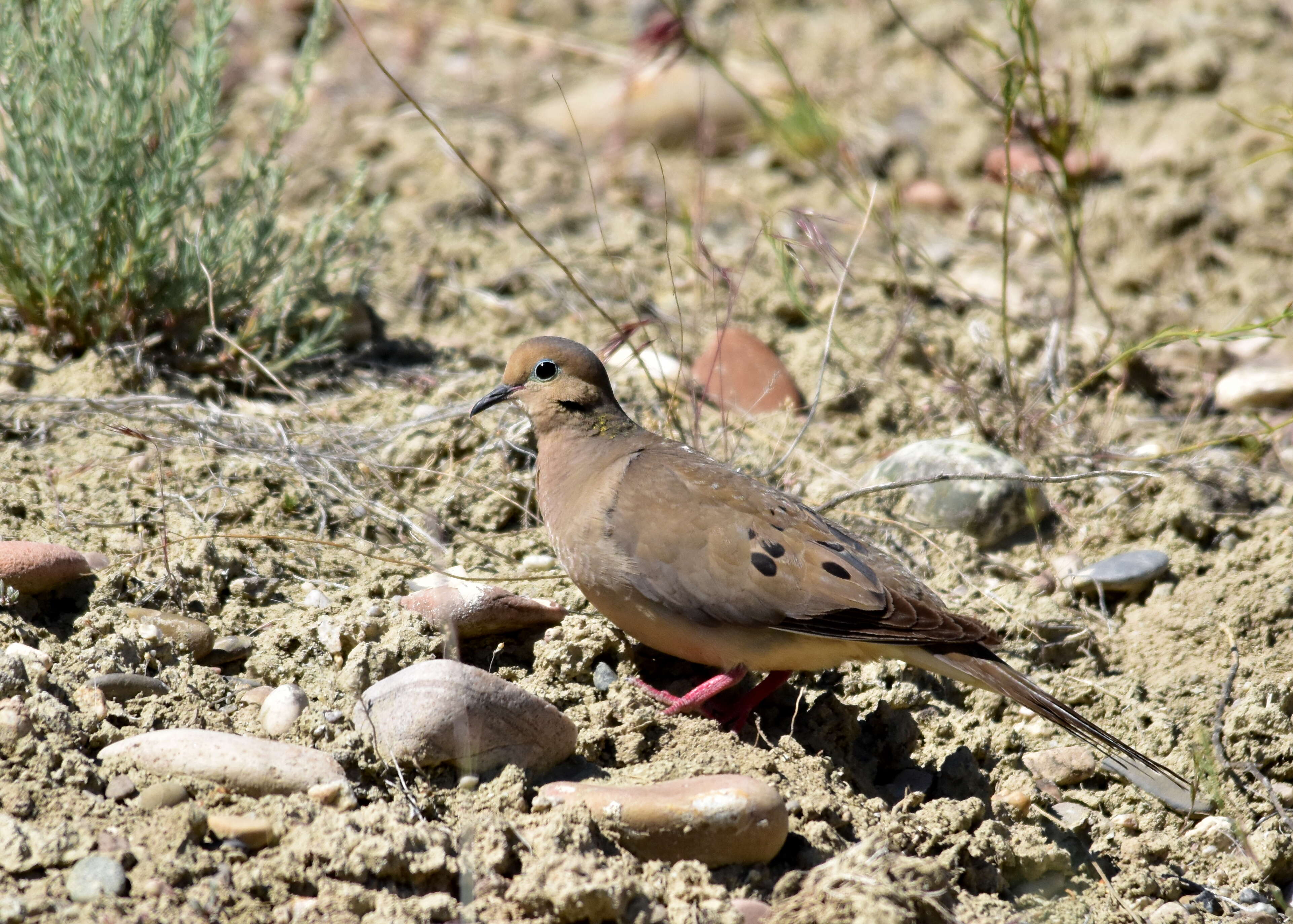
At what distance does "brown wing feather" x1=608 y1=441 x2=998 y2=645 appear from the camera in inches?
133

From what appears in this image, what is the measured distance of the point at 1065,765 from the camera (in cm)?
369

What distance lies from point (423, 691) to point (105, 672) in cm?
85

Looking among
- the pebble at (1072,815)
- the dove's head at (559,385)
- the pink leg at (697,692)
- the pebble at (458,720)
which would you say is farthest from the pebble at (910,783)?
the dove's head at (559,385)

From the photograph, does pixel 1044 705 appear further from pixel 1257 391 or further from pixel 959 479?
pixel 1257 391

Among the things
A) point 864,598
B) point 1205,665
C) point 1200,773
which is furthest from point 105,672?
point 1205,665

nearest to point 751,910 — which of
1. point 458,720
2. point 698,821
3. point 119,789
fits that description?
point 698,821

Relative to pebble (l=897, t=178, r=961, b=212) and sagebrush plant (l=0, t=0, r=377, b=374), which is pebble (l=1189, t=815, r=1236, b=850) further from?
pebble (l=897, t=178, r=961, b=212)

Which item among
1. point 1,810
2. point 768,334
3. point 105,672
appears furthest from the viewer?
point 768,334

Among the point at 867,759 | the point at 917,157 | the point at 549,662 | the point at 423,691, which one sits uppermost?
the point at 917,157

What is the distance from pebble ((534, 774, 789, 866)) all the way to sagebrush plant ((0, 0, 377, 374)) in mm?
2673

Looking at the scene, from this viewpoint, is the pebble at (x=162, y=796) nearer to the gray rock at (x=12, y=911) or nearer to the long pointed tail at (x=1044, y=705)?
the gray rock at (x=12, y=911)

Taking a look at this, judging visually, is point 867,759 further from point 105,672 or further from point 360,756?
point 105,672

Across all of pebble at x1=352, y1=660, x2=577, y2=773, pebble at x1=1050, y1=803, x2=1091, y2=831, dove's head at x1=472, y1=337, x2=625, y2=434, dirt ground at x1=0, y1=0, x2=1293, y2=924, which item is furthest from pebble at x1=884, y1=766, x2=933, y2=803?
dove's head at x1=472, y1=337, x2=625, y2=434

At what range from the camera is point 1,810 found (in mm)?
2633
